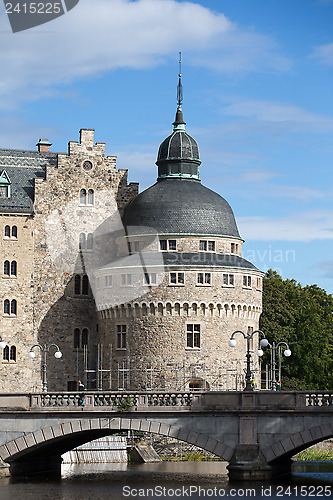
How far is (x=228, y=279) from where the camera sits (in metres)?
81.1


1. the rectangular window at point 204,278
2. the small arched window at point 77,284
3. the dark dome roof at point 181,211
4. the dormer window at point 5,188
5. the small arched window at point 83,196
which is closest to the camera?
the rectangular window at point 204,278

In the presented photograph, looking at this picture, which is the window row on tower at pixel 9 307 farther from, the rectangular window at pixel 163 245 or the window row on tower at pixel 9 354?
the rectangular window at pixel 163 245

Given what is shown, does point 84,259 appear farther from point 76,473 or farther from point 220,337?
point 76,473

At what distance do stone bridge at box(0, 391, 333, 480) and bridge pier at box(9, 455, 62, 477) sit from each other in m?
0.37

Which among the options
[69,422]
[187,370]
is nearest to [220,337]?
[187,370]

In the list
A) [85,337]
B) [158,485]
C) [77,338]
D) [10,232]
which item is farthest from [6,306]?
[158,485]

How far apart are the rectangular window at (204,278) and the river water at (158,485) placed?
1643 cm

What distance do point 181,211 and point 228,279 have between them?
606 cm

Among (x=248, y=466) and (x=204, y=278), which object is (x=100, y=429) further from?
(x=204, y=278)

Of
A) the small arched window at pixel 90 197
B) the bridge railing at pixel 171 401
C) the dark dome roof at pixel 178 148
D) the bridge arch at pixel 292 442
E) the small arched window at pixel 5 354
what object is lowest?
the bridge arch at pixel 292 442

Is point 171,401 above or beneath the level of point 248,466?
above

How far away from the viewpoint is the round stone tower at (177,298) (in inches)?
3135

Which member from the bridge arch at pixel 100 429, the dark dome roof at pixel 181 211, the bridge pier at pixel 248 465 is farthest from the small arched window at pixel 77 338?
the bridge pier at pixel 248 465

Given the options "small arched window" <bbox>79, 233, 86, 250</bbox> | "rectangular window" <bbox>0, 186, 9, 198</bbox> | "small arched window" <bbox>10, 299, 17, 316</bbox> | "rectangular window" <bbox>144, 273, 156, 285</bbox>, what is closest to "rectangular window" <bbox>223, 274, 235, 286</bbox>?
"rectangular window" <bbox>144, 273, 156, 285</bbox>
